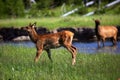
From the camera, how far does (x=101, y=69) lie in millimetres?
7004

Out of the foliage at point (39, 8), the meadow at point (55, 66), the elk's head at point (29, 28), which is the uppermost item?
the elk's head at point (29, 28)

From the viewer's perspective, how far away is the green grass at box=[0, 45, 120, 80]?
6582 mm

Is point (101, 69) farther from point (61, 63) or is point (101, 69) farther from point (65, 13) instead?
point (65, 13)

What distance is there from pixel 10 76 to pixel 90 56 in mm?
1988

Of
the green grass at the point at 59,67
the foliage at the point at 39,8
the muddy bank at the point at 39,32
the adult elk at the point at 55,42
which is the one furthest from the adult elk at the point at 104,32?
the adult elk at the point at 55,42

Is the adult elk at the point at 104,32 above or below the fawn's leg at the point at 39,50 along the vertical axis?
below

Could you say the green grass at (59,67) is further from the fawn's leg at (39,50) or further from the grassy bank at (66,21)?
the grassy bank at (66,21)

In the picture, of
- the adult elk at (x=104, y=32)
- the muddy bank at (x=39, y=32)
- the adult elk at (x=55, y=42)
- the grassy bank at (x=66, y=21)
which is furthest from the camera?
the muddy bank at (x=39, y=32)

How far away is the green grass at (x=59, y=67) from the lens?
6.58 m

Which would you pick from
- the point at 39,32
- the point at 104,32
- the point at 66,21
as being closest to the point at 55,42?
the point at 104,32

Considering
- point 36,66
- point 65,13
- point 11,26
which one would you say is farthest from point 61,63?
point 65,13

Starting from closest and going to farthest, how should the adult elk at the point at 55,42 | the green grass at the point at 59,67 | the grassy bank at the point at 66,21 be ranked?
the green grass at the point at 59,67
the adult elk at the point at 55,42
the grassy bank at the point at 66,21

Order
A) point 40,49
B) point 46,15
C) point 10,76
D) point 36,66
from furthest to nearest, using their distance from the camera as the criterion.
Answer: point 46,15 → point 40,49 → point 36,66 → point 10,76

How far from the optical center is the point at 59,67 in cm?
711
